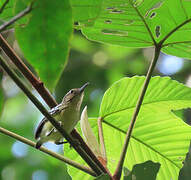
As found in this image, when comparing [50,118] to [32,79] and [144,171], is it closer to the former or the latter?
[32,79]

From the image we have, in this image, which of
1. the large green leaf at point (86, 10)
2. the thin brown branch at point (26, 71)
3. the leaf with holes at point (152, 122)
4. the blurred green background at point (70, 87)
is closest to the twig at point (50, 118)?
the thin brown branch at point (26, 71)

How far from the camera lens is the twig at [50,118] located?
0.89m

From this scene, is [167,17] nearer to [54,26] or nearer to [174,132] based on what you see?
[174,132]

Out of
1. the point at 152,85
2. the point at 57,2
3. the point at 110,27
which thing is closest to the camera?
the point at 57,2

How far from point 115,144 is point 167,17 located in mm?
574

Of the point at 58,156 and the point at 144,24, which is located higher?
the point at 144,24

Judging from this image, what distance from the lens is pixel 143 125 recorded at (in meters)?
1.63

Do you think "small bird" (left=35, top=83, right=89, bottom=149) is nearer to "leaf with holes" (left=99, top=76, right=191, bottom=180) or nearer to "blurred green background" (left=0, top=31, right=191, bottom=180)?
"leaf with holes" (left=99, top=76, right=191, bottom=180)

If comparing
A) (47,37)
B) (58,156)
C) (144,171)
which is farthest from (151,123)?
(47,37)

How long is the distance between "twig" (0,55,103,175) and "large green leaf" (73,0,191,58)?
45 cm

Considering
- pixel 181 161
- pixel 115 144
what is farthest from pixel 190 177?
pixel 115 144

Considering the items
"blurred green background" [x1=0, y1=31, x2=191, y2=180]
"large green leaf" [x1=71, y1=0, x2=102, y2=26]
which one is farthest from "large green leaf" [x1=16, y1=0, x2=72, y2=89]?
"blurred green background" [x1=0, y1=31, x2=191, y2=180]

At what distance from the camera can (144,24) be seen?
1.38 metres

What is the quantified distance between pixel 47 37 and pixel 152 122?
90 cm
